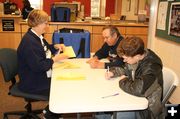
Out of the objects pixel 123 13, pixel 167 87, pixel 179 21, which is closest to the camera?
pixel 167 87

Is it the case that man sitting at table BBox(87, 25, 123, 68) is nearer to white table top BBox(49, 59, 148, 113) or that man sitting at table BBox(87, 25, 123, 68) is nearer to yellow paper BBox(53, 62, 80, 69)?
yellow paper BBox(53, 62, 80, 69)

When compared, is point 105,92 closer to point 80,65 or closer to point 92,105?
point 92,105

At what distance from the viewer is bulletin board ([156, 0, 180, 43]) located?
114 inches

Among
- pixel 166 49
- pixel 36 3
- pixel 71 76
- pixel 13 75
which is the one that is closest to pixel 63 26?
pixel 166 49

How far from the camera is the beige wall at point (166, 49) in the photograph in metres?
2.95

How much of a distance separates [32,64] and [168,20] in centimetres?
195

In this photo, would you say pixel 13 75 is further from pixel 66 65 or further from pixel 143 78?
pixel 143 78

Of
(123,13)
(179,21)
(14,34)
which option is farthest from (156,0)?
(123,13)

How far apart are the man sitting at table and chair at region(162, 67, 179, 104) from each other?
0.54 meters

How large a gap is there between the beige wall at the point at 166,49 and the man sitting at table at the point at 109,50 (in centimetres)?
85

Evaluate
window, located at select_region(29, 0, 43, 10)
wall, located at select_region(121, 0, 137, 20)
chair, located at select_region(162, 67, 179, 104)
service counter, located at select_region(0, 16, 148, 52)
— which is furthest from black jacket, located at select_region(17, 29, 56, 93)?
window, located at select_region(29, 0, 43, 10)

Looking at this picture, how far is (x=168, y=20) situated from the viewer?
312 centimetres

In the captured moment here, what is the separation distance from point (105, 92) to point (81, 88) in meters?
0.17

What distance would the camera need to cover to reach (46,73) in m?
2.26
